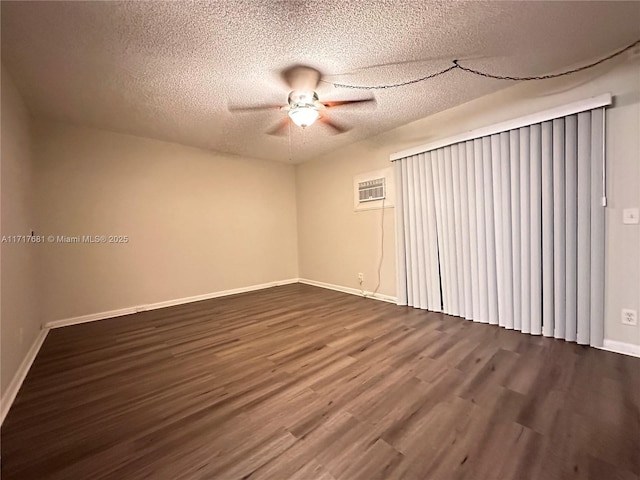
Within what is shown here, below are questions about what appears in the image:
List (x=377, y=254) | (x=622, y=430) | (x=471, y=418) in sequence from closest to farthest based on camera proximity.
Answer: (x=622, y=430) < (x=471, y=418) < (x=377, y=254)

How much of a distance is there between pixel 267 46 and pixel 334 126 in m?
1.62

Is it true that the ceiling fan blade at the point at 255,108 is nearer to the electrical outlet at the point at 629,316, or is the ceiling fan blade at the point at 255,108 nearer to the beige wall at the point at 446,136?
the beige wall at the point at 446,136

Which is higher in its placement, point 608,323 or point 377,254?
point 377,254

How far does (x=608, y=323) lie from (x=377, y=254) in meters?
2.38

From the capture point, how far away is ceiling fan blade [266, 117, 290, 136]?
10.5 ft

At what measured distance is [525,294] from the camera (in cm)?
254

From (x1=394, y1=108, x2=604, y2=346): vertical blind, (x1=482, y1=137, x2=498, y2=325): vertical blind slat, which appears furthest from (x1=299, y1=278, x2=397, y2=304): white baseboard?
(x1=482, y1=137, x2=498, y2=325): vertical blind slat

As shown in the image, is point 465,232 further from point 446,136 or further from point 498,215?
point 446,136

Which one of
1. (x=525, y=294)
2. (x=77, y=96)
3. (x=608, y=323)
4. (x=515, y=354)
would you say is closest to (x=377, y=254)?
(x=525, y=294)

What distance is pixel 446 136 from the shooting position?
3082mm

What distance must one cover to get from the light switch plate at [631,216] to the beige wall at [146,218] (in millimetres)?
4462

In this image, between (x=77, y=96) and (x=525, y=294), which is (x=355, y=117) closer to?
(x=525, y=294)

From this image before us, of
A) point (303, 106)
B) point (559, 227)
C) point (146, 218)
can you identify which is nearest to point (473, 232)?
point (559, 227)

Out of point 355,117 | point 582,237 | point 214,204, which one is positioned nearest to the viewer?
point 582,237
